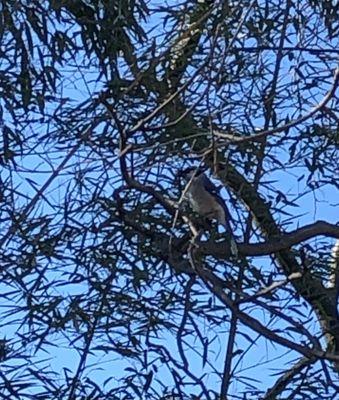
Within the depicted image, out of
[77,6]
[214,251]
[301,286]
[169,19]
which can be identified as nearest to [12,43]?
[77,6]

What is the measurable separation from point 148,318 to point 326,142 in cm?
66

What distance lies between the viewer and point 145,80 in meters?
2.93

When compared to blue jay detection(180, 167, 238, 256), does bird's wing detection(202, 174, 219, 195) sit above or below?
above

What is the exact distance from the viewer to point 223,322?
295 cm

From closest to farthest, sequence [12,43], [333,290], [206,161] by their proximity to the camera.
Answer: [206,161] → [12,43] → [333,290]

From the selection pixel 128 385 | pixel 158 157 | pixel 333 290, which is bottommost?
pixel 128 385

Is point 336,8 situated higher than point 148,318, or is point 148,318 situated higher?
point 336,8

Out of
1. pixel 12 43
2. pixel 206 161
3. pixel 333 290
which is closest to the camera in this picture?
pixel 206 161

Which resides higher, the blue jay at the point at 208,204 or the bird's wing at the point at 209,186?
the bird's wing at the point at 209,186

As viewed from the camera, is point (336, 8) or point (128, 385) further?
point (336, 8)

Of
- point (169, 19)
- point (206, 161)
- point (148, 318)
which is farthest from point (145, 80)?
point (148, 318)

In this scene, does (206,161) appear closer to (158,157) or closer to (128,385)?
(158,157)

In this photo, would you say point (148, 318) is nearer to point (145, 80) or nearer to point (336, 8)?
point (145, 80)

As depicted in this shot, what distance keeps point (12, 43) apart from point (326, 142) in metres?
0.85
